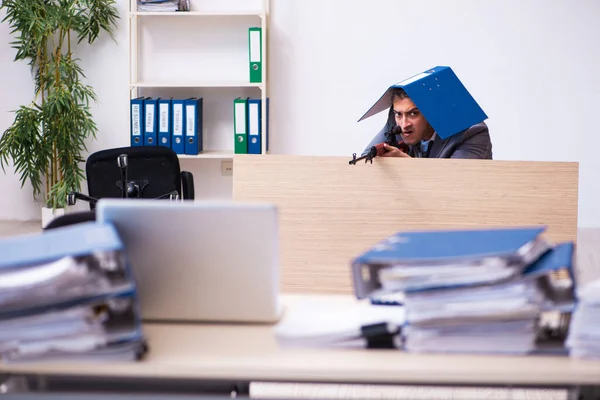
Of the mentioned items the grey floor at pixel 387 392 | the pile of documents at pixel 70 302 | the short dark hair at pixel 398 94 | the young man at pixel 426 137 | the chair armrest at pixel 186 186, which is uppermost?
the short dark hair at pixel 398 94

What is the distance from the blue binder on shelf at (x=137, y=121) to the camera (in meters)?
5.70

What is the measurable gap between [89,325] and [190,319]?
0.26 meters

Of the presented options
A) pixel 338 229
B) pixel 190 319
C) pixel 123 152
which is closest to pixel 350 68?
pixel 123 152

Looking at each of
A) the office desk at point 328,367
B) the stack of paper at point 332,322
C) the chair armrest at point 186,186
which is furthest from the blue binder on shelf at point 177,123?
the office desk at point 328,367

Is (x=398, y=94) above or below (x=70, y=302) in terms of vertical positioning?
above

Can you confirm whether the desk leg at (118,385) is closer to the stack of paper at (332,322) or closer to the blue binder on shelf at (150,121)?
the stack of paper at (332,322)

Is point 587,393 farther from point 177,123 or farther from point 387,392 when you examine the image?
point 177,123

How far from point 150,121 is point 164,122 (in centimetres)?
9

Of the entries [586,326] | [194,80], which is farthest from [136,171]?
[586,326]

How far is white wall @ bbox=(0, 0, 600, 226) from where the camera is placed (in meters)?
5.87

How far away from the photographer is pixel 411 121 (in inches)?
135

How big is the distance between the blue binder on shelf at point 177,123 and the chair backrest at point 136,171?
1.51 m

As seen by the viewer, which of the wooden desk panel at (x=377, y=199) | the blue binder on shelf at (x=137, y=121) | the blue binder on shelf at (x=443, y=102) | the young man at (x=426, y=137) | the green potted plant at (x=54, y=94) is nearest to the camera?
the wooden desk panel at (x=377, y=199)

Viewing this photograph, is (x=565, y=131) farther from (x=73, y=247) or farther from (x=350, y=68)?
(x=73, y=247)
